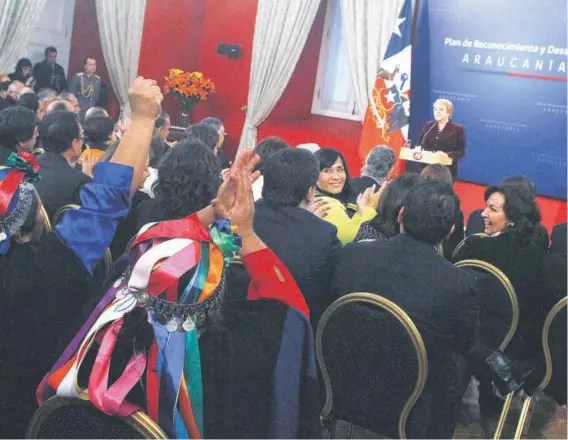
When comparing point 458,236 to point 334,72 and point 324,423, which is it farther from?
point 334,72

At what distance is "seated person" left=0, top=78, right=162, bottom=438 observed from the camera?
6.59 feet

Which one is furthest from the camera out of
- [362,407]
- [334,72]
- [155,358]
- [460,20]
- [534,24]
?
[334,72]

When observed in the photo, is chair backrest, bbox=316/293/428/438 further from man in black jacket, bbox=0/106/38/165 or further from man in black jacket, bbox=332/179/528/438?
man in black jacket, bbox=0/106/38/165

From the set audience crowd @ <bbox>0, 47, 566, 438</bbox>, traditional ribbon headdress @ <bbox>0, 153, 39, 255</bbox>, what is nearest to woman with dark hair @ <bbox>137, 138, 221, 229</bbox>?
audience crowd @ <bbox>0, 47, 566, 438</bbox>

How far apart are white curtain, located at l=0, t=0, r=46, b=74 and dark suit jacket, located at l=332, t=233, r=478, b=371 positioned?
699cm

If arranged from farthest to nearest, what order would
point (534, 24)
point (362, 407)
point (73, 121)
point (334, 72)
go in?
point (334, 72)
point (534, 24)
point (73, 121)
point (362, 407)

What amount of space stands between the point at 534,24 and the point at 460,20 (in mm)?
760

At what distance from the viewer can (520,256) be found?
2.95 meters

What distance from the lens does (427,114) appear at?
785 centimetres

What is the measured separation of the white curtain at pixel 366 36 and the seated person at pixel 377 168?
147 inches

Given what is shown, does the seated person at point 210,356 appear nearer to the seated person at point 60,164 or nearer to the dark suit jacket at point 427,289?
the dark suit jacket at point 427,289

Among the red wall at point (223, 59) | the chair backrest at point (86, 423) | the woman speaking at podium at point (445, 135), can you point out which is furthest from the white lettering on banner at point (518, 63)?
the chair backrest at point (86, 423)

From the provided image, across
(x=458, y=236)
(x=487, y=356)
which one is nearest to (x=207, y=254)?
(x=487, y=356)

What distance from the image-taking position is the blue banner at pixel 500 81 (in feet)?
22.9
